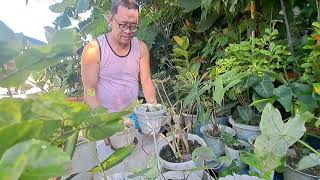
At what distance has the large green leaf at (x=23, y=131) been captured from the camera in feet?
Answer: 0.81

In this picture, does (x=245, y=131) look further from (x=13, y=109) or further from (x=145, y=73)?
A: (x=13, y=109)

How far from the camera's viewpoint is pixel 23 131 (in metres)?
0.25

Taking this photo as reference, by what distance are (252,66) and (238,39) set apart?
1.83 feet

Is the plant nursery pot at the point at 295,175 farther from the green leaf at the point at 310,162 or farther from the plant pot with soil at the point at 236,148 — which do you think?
the green leaf at the point at 310,162

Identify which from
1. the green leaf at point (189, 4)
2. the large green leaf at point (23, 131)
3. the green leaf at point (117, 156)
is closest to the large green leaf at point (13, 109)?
the large green leaf at point (23, 131)

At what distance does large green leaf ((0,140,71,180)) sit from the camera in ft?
0.66

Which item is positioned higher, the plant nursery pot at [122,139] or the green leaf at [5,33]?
the green leaf at [5,33]

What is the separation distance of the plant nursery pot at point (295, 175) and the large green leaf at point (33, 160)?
1015mm

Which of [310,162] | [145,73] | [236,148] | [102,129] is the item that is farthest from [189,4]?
[102,129]

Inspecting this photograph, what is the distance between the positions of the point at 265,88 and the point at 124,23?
0.76 m

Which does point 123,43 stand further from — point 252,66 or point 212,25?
point 212,25

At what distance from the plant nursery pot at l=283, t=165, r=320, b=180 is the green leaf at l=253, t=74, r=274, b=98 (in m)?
0.36

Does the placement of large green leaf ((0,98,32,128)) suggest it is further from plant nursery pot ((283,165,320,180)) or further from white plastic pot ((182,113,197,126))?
white plastic pot ((182,113,197,126))

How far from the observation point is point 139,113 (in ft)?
4.01
